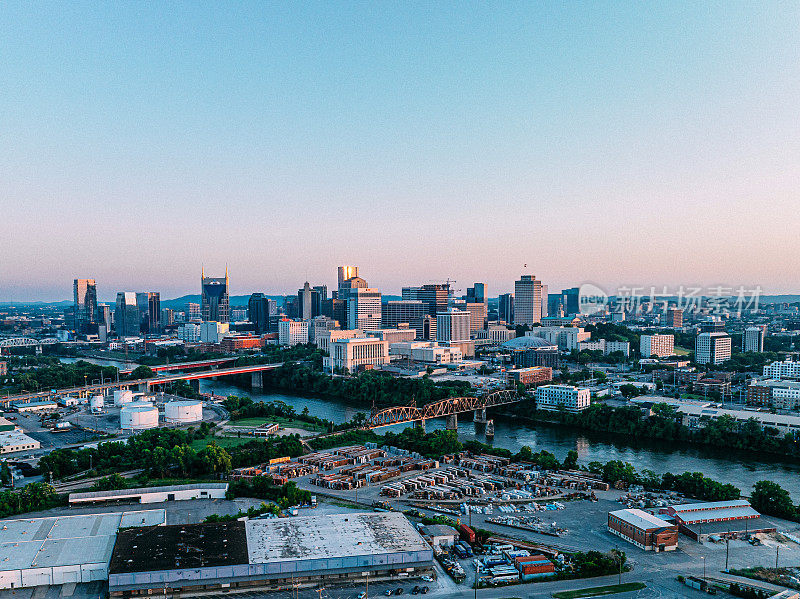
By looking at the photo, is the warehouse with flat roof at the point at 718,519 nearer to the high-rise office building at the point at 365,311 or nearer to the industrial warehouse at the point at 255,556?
the industrial warehouse at the point at 255,556

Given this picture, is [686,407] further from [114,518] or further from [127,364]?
[127,364]

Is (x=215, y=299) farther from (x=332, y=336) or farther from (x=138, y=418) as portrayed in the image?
(x=138, y=418)

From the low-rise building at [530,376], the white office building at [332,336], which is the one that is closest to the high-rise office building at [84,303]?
the white office building at [332,336]

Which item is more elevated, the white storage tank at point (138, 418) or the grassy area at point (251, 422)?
the white storage tank at point (138, 418)

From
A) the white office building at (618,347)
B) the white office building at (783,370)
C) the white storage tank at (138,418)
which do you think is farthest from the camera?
the white office building at (618,347)

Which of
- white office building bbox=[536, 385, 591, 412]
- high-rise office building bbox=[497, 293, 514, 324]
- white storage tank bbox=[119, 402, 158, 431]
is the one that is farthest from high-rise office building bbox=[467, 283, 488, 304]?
white storage tank bbox=[119, 402, 158, 431]

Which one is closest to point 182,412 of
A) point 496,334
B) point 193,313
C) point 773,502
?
point 773,502
